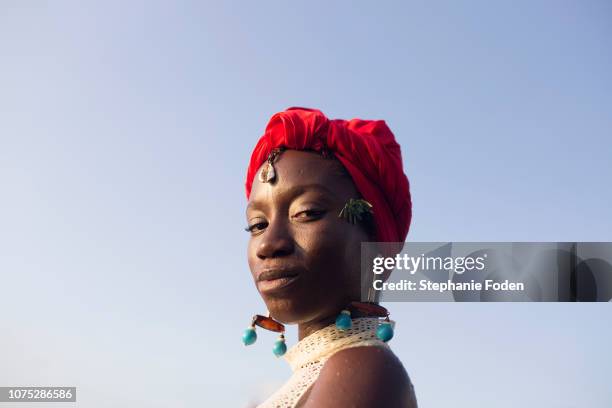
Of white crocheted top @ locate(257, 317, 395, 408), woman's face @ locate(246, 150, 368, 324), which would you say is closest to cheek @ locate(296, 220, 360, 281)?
woman's face @ locate(246, 150, 368, 324)

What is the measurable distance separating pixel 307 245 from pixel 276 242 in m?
0.15

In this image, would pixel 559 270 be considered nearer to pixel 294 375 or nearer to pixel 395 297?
pixel 395 297

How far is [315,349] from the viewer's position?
3676mm

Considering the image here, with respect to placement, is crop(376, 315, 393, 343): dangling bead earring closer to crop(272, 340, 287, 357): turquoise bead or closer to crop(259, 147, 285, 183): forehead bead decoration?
crop(272, 340, 287, 357): turquoise bead

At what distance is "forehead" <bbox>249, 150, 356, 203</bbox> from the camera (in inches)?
148

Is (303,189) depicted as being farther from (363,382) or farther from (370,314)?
(363,382)

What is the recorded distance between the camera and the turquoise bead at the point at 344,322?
11.8ft

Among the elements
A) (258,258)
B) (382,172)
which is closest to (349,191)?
(382,172)

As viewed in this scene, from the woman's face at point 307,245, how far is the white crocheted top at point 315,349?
0.11 m

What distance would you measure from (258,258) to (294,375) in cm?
59

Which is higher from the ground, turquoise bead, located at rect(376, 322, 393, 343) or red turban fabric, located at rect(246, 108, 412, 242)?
red turban fabric, located at rect(246, 108, 412, 242)

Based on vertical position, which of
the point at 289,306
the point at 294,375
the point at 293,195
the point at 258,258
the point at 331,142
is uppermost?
the point at 331,142

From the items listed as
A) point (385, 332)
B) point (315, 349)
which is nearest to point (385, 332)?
point (385, 332)

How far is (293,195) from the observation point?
3.77m
